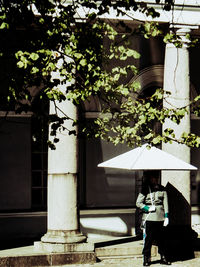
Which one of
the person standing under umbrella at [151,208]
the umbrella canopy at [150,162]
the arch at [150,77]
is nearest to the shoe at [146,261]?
the person standing under umbrella at [151,208]

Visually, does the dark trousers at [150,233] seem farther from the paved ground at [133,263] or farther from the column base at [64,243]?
the column base at [64,243]

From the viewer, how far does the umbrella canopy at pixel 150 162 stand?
1186 cm

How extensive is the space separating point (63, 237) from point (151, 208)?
1756mm

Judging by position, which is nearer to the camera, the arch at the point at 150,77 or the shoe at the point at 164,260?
the shoe at the point at 164,260

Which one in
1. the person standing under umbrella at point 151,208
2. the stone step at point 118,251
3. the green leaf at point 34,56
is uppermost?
the green leaf at point 34,56

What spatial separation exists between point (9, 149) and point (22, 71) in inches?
305

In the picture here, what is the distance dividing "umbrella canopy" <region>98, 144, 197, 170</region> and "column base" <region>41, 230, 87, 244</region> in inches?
59.2

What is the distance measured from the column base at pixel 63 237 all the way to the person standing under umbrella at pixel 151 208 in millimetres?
1301

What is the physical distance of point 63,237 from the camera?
41.3ft

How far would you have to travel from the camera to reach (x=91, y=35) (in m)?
8.01

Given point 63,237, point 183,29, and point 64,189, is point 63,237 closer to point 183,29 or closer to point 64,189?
point 64,189

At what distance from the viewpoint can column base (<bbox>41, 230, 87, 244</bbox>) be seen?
1259 cm

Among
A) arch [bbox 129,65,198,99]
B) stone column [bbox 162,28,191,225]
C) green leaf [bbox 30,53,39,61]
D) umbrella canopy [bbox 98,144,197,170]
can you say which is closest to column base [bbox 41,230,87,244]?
umbrella canopy [bbox 98,144,197,170]

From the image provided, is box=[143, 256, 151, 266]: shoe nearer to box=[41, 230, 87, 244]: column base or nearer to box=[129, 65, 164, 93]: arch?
box=[41, 230, 87, 244]: column base
